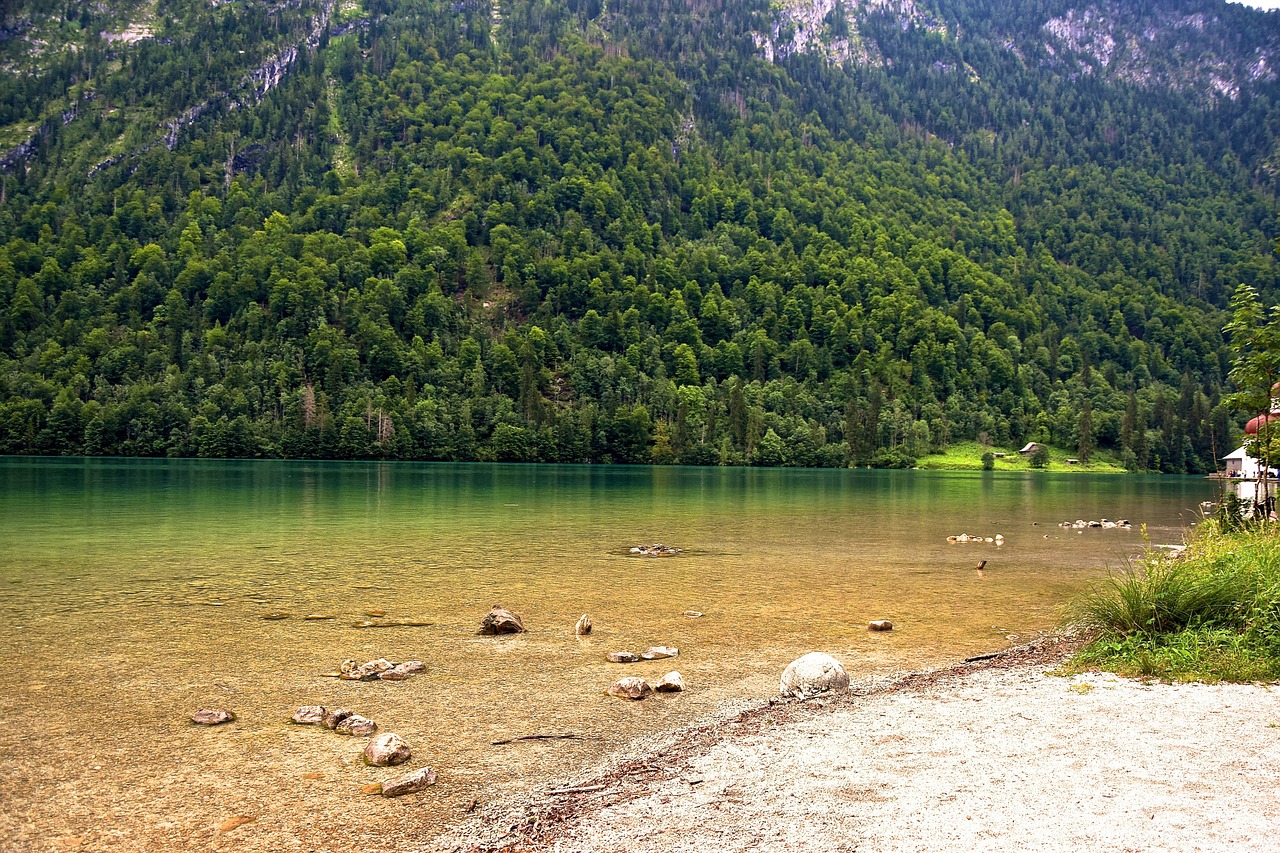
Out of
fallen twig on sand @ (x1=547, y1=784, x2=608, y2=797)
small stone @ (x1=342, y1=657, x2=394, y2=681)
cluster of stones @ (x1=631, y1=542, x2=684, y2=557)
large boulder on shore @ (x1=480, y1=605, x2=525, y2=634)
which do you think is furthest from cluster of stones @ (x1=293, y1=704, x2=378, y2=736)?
cluster of stones @ (x1=631, y1=542, x2=684, y2=557)

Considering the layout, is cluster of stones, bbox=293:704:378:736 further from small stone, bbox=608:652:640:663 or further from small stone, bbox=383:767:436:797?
small stone, bbox=608:652:640:663

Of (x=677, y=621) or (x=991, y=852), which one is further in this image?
(x=677, y=621)

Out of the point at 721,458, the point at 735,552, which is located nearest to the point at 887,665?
the point at 735,552

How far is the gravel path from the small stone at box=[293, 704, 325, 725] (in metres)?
4.77

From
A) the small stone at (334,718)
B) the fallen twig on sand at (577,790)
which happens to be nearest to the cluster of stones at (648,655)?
the small stone at (334,718)

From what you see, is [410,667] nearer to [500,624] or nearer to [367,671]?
[367,671]

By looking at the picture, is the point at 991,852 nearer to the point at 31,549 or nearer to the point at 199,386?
the point at 31,549

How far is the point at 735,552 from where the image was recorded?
3634 cm

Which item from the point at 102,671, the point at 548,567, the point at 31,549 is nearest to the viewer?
the point at 102,671

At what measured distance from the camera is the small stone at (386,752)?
36.6 feet

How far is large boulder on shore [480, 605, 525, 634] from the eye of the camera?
19359mm

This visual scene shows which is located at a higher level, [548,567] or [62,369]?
[62,369]

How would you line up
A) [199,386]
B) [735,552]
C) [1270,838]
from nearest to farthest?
[1270,838] → [735,552] → [199,386]

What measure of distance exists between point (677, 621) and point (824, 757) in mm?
10716
